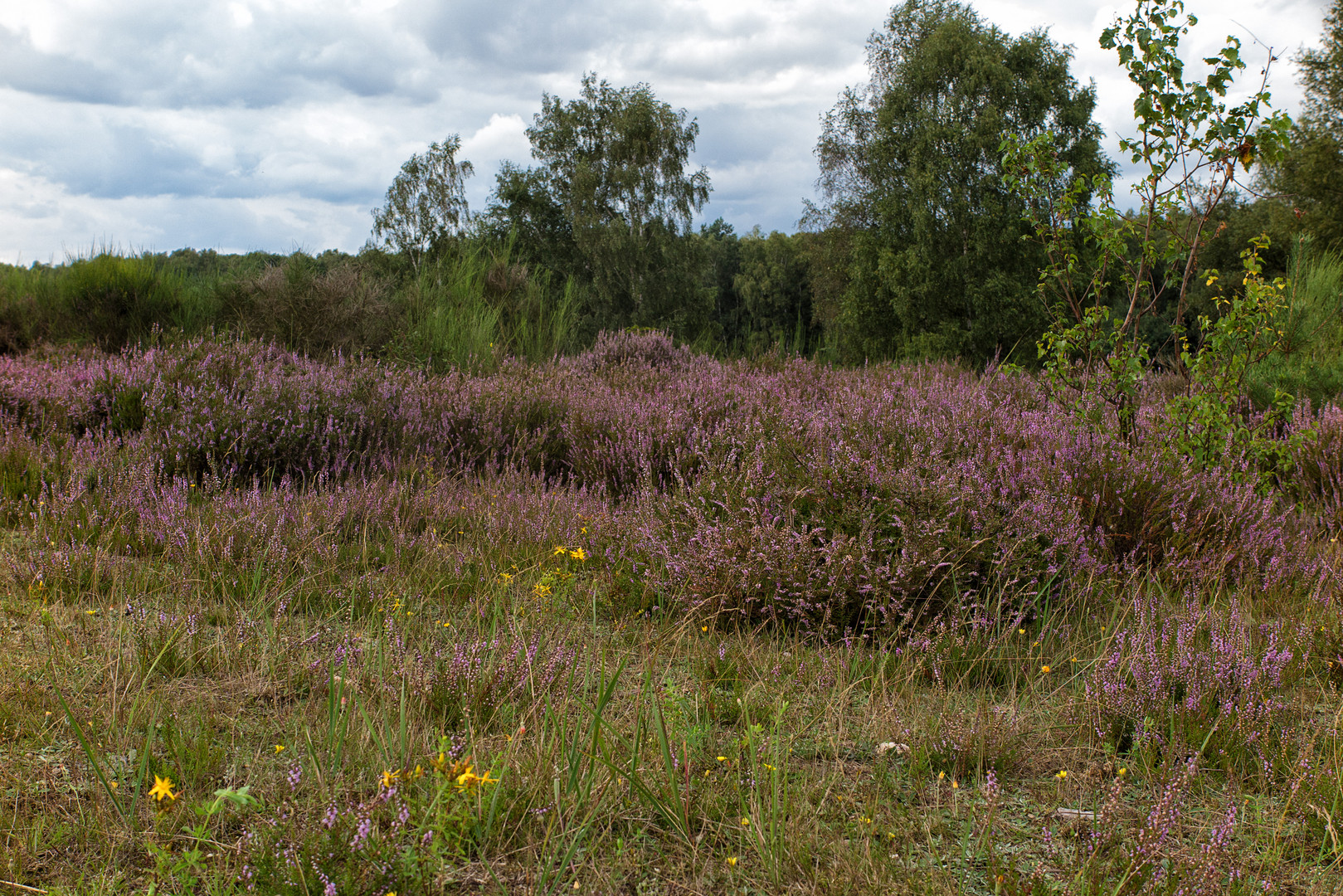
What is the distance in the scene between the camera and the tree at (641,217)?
3009 centimetres

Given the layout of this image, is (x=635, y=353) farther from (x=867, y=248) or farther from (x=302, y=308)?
(x=867, y=248)

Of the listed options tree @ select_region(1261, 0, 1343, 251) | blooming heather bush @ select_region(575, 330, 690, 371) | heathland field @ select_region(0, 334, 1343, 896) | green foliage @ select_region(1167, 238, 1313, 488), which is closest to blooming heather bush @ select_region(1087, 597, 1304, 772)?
heathland field @ select_region(0, 334, 1343, 896)

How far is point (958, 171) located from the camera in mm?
22125

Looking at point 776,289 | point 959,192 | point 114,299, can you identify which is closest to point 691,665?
point 114,299

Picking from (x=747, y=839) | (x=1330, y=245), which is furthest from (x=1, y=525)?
(x=1330, y=245)

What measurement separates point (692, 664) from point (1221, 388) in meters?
3.91

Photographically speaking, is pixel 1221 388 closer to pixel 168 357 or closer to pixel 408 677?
pixel 408 677

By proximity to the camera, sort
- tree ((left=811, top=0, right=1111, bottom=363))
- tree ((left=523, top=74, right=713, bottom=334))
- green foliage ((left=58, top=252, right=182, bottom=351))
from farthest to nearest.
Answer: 1. tree ((left=523, top=74, right=713, bottom=334))
2. tree ((left=811, top=0, right=1111, bottom=363))
3. green foliage ((left=58, top=252, right=182, bottom=351))

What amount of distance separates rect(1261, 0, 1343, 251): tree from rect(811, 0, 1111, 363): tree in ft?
20.2

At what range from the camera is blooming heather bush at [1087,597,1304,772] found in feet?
7.58

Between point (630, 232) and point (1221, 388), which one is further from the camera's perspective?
point (630, 232)

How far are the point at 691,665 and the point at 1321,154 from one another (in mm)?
28825

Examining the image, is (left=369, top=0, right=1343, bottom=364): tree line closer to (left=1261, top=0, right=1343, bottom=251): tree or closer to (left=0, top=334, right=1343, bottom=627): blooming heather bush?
(left=1261, top=0, right=1343, bottom=251): tree

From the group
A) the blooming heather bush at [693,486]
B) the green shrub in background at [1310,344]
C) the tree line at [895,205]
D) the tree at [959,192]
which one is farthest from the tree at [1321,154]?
the blooming heather bush at [693,486]
